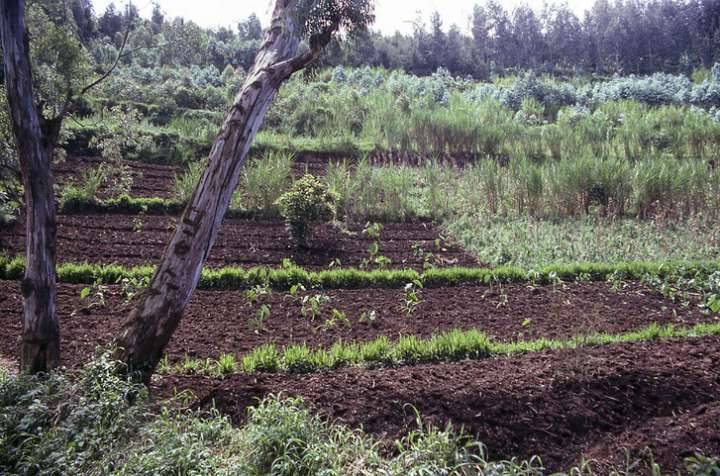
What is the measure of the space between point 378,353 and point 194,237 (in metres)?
1.70

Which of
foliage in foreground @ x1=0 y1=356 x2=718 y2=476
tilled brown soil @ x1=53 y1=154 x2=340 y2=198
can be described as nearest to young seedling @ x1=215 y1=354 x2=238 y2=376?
foliage in foreground @ x1=0 y1=356 x2=718 y2=476

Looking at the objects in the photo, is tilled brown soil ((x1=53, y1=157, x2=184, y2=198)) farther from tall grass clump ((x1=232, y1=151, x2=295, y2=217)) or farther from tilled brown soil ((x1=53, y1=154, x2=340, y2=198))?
tall grass clump ((x1=232, y1=151, x2=295, y2=217))

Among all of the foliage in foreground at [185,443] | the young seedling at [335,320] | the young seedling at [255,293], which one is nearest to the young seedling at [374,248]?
the young seedling at [255,293]

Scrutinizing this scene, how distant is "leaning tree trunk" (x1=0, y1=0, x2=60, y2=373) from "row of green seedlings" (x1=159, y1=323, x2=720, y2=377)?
34.4 inches

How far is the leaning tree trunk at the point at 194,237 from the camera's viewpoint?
155 inches

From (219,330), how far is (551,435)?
3074mm

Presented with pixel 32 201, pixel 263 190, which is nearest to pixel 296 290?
pixel 32 201

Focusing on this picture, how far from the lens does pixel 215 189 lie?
13.5 ft

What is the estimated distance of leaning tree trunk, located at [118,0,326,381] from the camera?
3932mm

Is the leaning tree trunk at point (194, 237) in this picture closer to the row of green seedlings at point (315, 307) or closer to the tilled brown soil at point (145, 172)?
the row of green seedlings at point (315, 307)

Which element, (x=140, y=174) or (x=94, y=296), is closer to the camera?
(x=94, y=296)

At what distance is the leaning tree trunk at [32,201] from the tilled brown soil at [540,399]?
0.88 meters

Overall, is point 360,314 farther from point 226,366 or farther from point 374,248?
point 374,248

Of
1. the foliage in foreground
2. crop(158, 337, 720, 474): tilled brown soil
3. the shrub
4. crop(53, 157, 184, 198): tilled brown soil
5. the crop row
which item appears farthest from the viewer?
crop(53, 157, 184, 198): tilled brown soil
